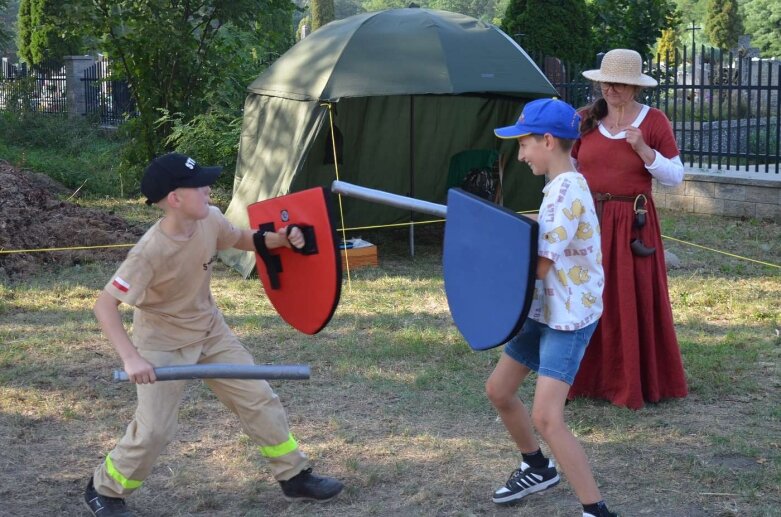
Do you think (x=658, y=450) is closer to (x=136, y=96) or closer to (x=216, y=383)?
(x=216, y=383)

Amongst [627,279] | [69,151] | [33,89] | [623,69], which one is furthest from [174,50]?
[33,89]

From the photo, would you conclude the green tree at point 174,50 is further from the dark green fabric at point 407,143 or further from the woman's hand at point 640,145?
the woman's hand at point 640,145

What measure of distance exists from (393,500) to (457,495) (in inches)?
10.4

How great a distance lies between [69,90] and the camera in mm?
23000

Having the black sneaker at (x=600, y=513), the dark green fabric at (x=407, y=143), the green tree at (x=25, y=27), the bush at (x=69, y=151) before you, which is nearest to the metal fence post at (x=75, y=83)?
the bush at (x=69, y=151)

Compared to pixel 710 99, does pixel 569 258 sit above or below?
below

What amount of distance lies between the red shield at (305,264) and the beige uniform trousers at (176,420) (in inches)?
10.9

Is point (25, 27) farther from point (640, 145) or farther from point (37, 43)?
point (640, 145)

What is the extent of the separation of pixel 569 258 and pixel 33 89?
20.4m

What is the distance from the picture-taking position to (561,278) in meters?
3.53

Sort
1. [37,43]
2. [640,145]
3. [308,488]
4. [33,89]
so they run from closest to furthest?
[308,488] < [640,145] < [33,89] < [37,43]

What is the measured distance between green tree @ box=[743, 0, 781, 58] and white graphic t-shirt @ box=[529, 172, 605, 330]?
139ft

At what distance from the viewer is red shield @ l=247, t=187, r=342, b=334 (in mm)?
3812

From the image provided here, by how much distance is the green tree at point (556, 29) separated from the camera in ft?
49.8
